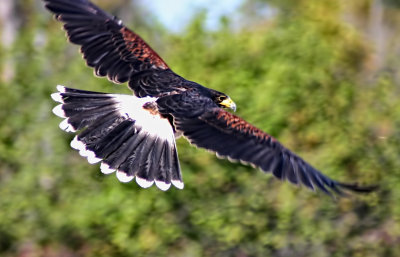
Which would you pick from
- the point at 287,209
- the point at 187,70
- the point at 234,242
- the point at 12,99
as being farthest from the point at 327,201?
the point at 12,99

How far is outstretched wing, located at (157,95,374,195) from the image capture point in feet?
21.2

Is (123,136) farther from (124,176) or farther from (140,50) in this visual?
(140,50)

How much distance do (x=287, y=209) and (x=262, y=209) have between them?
28cm

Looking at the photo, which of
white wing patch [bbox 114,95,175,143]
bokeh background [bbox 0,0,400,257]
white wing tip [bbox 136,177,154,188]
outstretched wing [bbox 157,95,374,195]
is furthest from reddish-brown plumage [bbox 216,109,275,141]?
bokeh background [bbox 0,0,400,257]

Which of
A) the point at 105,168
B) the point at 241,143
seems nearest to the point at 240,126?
the point at 241,143

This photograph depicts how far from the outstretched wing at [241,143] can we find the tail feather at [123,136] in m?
0.39

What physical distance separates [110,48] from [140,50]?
248 mm

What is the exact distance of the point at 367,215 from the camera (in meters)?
8.62

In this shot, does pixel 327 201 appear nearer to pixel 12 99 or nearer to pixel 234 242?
pixel 234 242

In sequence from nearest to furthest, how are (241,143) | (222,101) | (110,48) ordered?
1. (241,143)
2. (222,101)
3. (110,48)

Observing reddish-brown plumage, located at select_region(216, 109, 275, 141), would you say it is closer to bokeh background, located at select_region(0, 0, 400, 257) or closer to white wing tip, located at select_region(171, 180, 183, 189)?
white wing tip, located at select_region(171, 180, 183, 189)

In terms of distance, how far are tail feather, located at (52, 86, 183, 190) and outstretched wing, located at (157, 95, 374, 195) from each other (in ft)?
1.28

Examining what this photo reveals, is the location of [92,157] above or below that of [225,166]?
below

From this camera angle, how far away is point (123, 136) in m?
7.33
